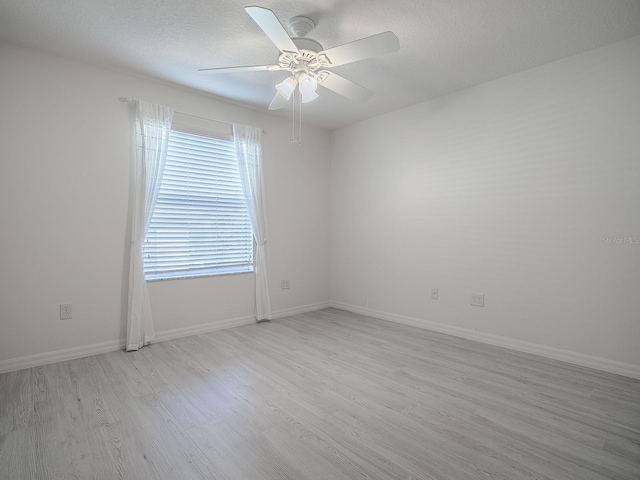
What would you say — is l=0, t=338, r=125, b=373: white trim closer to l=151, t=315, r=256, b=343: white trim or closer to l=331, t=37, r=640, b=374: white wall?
l=151, t=315, r=256, b=343: white trim

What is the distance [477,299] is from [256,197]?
8.57 ft

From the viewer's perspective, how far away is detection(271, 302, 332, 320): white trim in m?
4.21

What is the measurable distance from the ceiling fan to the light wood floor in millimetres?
2093

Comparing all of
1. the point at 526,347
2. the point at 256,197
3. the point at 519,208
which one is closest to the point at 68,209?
the point at 256,197

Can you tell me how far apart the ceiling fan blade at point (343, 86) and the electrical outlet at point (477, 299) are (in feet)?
7.09

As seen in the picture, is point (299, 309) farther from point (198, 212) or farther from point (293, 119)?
point (293, 119)

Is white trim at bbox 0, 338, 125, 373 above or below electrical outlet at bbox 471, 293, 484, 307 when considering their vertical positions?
below

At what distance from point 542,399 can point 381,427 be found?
3.66ft

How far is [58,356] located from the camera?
2.73 m

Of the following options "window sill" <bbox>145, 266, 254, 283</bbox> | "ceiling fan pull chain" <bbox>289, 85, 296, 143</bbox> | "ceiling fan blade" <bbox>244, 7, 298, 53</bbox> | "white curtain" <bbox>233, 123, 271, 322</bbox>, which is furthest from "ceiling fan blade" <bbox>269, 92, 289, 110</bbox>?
"window sill" <bbox>145, 266, 254, 283</bbox>

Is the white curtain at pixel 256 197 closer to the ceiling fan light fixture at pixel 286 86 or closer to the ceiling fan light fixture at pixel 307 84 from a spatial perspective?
the ceiling fan light fixture at pixel 286 86

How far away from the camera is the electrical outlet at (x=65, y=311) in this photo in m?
2.76

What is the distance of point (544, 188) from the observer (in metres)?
2.87

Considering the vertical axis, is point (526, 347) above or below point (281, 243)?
below
